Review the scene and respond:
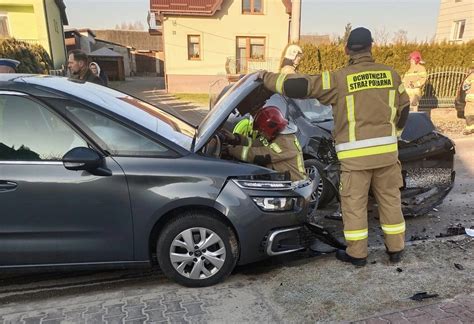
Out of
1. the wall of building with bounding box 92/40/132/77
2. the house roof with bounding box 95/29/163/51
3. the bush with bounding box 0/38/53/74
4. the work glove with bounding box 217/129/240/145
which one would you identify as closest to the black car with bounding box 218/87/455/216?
the work glove with bounding box 217/129/240/145

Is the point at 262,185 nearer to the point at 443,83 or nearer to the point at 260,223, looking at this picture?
the point at 260,223

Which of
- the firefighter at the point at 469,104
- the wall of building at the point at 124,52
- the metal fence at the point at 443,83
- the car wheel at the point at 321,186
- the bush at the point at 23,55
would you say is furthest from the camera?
the wall of building at the point at 124,52

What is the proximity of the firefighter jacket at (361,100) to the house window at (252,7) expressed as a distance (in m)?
20.8

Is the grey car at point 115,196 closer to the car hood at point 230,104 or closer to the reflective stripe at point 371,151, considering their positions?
the car hood at point 230,104

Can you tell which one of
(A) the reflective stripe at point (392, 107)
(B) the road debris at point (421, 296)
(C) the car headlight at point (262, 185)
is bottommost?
(B) the road debris at point (421, 296)

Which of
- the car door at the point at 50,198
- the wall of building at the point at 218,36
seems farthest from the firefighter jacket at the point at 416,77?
the wall of building at the point at 218,36

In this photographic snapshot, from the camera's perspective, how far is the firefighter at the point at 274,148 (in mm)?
3480

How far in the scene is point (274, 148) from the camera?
3.55 m

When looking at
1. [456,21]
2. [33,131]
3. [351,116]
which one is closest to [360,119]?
[351,116]

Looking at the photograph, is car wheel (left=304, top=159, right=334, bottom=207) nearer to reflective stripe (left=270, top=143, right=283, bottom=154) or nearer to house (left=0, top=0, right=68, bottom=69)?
reflective stripe (left=270, top=143, right=283, bottom=154)

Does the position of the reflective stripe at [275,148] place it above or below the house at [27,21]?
below

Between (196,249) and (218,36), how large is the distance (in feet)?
68.4

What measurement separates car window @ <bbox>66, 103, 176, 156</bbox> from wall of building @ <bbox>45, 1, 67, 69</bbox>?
63.7 feet

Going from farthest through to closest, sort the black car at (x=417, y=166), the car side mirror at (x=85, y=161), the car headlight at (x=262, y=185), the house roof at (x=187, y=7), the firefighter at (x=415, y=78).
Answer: the house roof at (x=187, y=7) < the firefighter at (x=415, y=78) < the black car at (x=417, y=166) < the car headlight at (x=262, y=185) < the car side mirror at (x=85, y=161)
